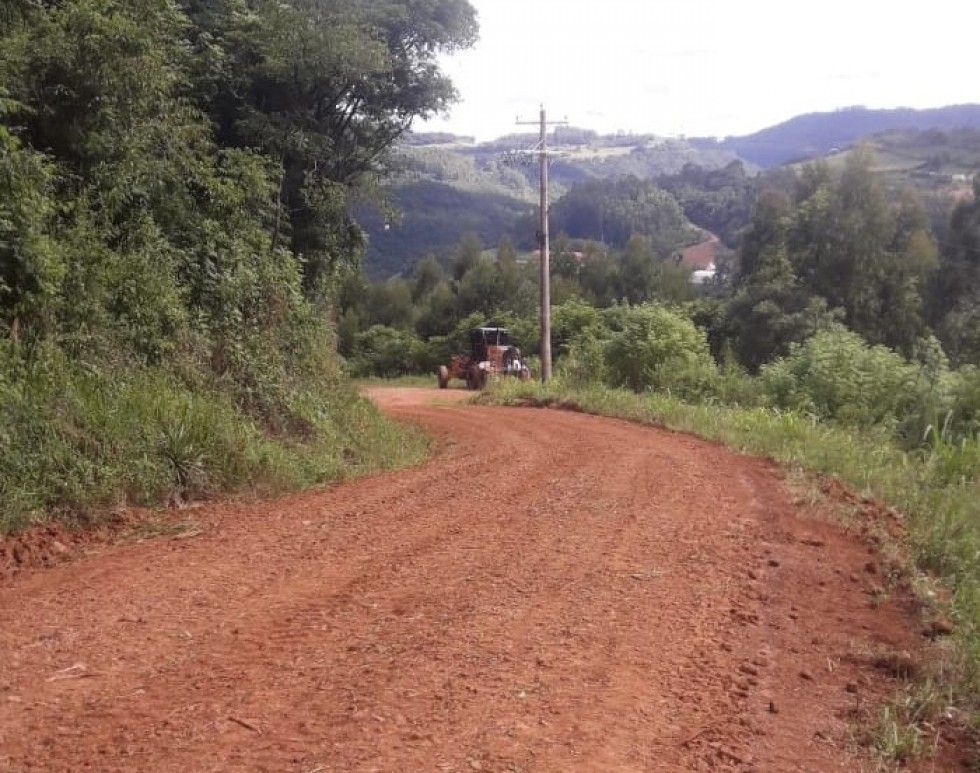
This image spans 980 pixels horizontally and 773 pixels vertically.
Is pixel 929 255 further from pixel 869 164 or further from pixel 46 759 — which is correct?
pixel 46 759

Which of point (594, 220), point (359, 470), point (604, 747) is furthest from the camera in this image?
point (594, 220)

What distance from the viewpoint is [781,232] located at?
4322cm

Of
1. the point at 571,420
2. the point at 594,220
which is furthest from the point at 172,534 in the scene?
the point at 594,220

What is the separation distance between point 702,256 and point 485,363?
235ft

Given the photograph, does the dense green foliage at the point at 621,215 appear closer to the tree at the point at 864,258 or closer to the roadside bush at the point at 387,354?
the roadside bush at the point at 387,354

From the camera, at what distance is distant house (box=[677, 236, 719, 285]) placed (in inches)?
3663

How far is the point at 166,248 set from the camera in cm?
1164

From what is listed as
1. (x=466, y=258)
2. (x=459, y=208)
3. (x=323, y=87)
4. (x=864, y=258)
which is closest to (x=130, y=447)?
(x=323, y=87)

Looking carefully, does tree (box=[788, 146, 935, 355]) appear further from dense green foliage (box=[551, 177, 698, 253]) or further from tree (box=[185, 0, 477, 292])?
dense green foliage (box=[551, 177, 698, 253])

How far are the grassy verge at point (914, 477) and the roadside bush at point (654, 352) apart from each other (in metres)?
3.12

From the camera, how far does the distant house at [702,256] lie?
305 ft

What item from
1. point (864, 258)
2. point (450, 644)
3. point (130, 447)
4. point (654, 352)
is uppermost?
point (130, 447)

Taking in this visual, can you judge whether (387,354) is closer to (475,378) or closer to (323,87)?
(475,378)

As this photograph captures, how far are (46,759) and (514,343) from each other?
49.3 metres
